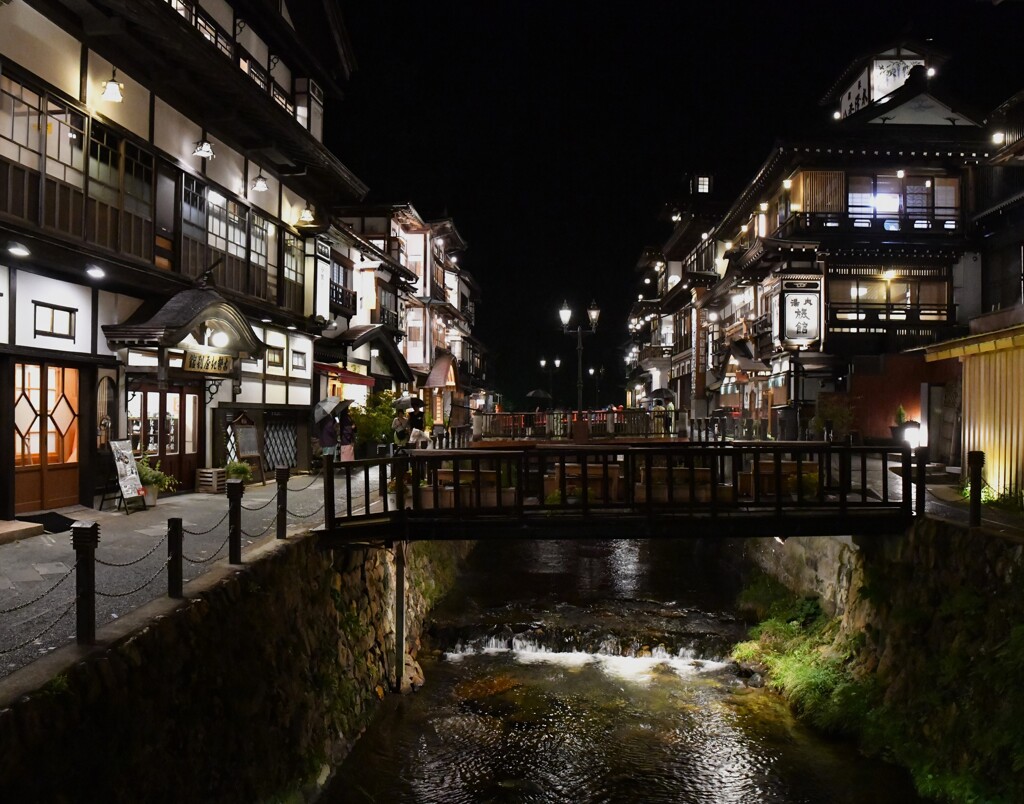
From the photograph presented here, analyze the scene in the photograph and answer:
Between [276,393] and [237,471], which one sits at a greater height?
[276,393]

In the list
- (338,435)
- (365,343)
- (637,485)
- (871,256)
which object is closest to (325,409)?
(338,435)

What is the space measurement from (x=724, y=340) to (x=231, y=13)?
33.2m

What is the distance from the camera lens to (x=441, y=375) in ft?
143

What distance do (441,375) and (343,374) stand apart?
52.6 ft

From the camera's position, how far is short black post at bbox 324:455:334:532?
36.8 ft

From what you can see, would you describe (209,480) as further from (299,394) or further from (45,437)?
(299,394)

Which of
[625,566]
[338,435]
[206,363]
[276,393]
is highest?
[206,363]

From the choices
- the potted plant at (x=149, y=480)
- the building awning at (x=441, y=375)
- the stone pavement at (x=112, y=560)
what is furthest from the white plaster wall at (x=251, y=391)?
the building awning at (x=441, y=375)

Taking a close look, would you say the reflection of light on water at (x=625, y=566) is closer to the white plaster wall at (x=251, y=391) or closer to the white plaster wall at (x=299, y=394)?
the white plaster wall at (x=299, y=394)

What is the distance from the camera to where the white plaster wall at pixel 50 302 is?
12641 mm

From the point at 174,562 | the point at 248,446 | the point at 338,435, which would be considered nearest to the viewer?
the point at 174,562

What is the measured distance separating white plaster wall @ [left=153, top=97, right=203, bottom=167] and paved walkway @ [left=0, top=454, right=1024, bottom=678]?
334 inches

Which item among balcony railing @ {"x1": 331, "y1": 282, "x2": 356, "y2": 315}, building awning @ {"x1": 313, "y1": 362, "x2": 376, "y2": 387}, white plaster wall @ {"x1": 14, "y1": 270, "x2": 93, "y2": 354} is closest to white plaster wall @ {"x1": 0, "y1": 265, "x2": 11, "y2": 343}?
white plaster wall @ {"x1": 14, "y1": 270, "x2": 93, "y2": 354}

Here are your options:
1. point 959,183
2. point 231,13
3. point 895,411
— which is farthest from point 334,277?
point 959,183
